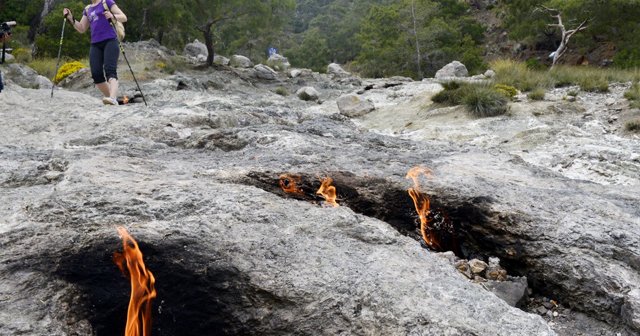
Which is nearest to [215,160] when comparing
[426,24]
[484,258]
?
[484,258]

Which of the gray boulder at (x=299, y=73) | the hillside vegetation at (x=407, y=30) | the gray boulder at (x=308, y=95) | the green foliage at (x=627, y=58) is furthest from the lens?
the gray boulder at (x=299, y=73)

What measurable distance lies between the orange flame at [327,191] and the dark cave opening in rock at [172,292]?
177cm

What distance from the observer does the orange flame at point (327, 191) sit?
475cm

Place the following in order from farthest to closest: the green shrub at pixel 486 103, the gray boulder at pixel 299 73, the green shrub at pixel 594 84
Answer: the gray boulder at pixel 299 73
the green shrub at pixel 594 84
the green shrub at pixel 486 103

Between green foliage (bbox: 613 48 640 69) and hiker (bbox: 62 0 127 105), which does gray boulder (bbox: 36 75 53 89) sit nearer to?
hiker (bbox: 62 0 127 105)

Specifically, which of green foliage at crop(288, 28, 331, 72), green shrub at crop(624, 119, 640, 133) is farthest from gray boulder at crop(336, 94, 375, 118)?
green foliage at crop(288, 28, 331, 72)

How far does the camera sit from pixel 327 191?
4832mm

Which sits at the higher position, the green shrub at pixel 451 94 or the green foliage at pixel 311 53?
the green shrub at pixel 451 94

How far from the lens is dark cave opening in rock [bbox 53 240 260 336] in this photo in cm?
302

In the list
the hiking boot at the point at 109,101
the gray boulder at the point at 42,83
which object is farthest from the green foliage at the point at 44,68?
the hiking boot at the point at 109,101

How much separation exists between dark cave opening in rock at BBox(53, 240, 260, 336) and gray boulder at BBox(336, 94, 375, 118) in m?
10.7

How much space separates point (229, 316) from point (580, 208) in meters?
3.11

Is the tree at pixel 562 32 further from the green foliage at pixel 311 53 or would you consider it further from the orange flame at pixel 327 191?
the green foliage at pixel 311 53

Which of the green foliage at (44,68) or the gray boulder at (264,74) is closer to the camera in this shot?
the green foliage at (44,68)
